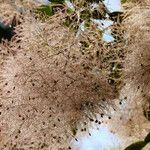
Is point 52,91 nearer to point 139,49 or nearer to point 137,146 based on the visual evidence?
point 139,49

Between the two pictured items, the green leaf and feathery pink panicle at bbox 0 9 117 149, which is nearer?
feathery pink panicle at bbox 0 9 117 149

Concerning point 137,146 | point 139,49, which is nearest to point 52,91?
point 139,49

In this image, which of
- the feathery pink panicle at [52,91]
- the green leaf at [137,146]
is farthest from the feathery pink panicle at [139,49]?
the green leaf at [137,146]

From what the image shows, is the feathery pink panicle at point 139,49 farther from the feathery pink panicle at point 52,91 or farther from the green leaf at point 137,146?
the green leaf at point 137,146

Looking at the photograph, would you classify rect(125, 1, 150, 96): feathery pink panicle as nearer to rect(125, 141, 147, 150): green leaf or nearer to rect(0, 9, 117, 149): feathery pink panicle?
rect(0, 9, 117, 149): feathery pink panicle

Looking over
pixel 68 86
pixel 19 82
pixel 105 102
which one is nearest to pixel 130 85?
pixel 105 102

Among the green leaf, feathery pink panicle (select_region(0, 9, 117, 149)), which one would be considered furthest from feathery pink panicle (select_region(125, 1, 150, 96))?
the green leaf

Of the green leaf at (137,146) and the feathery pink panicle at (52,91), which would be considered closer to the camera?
the feathery pink panicle at (52,91)

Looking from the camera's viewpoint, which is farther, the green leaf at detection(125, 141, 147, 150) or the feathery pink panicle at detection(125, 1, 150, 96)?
the green leaf at detection(125, 141, 147, 150)

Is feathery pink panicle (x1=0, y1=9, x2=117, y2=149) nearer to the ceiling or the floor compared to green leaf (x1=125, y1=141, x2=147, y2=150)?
nearer to the ceiling
